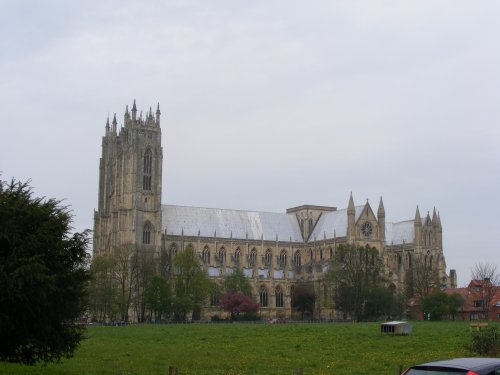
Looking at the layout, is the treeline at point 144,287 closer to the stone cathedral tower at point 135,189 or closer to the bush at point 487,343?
the stone cathedral tower at point 135,189

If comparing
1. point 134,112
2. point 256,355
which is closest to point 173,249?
point 134,112

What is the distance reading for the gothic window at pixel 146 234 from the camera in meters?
112

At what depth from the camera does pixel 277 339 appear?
1651 inches

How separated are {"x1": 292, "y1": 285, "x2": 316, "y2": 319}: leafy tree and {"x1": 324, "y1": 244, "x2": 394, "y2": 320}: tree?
666 inches

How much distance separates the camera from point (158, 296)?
298 feet

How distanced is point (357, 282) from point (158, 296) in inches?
914

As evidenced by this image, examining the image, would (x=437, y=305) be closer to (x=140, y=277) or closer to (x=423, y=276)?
(x=423, y=276)

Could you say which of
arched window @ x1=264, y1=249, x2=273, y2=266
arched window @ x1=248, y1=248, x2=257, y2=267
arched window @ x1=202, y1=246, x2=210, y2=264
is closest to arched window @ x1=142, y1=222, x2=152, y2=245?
arched window @ x1=202, y1=246, x2=210, y2=264

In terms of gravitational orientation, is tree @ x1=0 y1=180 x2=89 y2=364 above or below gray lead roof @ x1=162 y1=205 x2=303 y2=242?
below

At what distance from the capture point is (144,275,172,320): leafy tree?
9038cm

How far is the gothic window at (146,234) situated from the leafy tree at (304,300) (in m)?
24.4

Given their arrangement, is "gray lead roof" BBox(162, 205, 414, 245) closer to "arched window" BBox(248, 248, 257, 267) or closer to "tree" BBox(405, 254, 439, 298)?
"arched window" BBox(248, 248, 257, 267)

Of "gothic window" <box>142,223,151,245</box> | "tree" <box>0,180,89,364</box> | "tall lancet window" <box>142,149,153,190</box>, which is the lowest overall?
"tree" <box>0,180,89,364</box>

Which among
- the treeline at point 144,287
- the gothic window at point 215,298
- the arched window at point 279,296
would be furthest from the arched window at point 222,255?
the treeline at point 144,287
